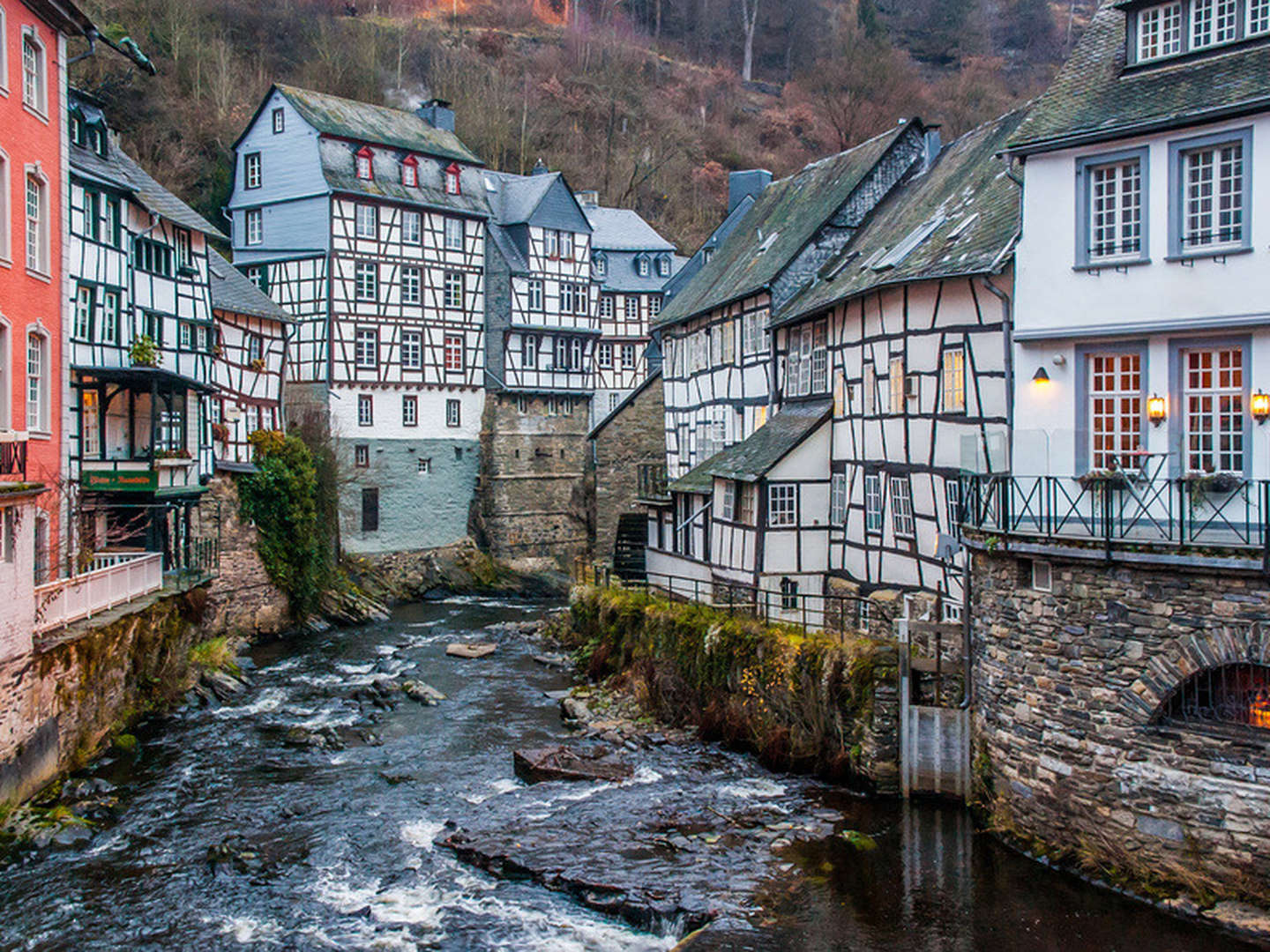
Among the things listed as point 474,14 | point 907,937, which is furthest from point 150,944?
point 474,14

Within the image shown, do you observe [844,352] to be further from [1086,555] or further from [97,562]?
[97,562]

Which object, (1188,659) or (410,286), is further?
(410,286)

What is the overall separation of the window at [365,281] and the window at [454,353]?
10.6 feet

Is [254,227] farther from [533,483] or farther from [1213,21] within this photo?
[1213,21]

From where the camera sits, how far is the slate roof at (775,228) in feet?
87.4

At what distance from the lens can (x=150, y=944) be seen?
12.2 meters

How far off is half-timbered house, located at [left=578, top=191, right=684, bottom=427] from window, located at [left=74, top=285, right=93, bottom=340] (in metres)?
24.4

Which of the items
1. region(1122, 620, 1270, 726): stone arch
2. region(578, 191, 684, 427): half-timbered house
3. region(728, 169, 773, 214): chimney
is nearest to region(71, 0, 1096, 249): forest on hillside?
region(578, 191, 684, 427): half-timbered house

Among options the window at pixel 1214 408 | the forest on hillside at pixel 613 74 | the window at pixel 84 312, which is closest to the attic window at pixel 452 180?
the forest on hillside at pixel 613 74

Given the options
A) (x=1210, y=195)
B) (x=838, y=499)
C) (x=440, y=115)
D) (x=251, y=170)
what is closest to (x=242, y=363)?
(x=251, y=170)

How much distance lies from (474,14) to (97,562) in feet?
197

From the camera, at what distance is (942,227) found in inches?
829

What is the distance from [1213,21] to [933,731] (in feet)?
33.1

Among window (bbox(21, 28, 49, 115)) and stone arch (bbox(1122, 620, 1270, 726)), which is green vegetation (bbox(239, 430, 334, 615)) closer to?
window (bbox(21, 28, 49, 115))
